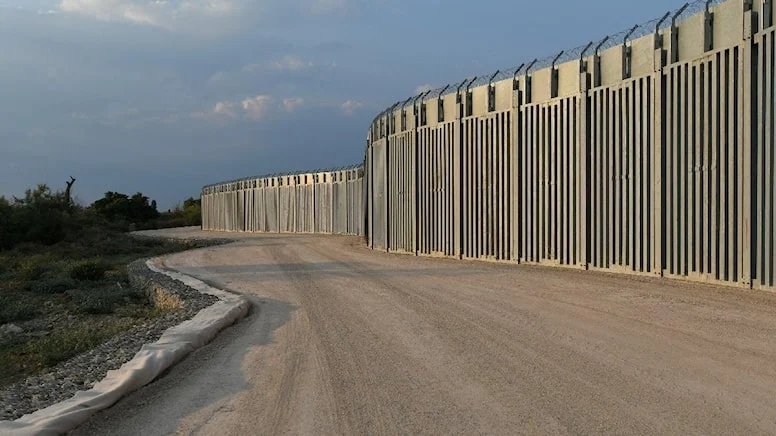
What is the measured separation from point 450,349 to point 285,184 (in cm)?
4618

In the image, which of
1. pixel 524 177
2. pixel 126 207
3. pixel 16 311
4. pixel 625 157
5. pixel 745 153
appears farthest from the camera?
pixel 126 207

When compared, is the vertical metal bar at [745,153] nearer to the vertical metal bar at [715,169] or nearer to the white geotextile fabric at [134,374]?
the vertical metal bar at [715,169]

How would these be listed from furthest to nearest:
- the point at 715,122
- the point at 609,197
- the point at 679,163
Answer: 1. the point at 609,197
2. the point at 679,163
3. the point at 715,122

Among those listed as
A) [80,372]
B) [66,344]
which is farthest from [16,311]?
[80,372]

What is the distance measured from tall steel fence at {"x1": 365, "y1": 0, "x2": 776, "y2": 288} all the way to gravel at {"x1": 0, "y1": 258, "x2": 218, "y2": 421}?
30.1ft

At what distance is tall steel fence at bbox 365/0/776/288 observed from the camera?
11.8 meters

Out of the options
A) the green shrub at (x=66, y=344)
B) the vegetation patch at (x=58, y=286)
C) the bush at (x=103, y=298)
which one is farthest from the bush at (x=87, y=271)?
the green shrub at (x=66, y=344)

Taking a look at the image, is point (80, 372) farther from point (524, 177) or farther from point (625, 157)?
point (524, 177)

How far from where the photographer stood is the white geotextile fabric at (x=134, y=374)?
5.12 metres

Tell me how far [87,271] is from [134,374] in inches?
731

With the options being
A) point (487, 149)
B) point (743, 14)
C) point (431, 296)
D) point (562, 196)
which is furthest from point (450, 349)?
point (487, 149)

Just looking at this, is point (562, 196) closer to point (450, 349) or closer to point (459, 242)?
point (459, 242)

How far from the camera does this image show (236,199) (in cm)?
6231

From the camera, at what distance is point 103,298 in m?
17.6
